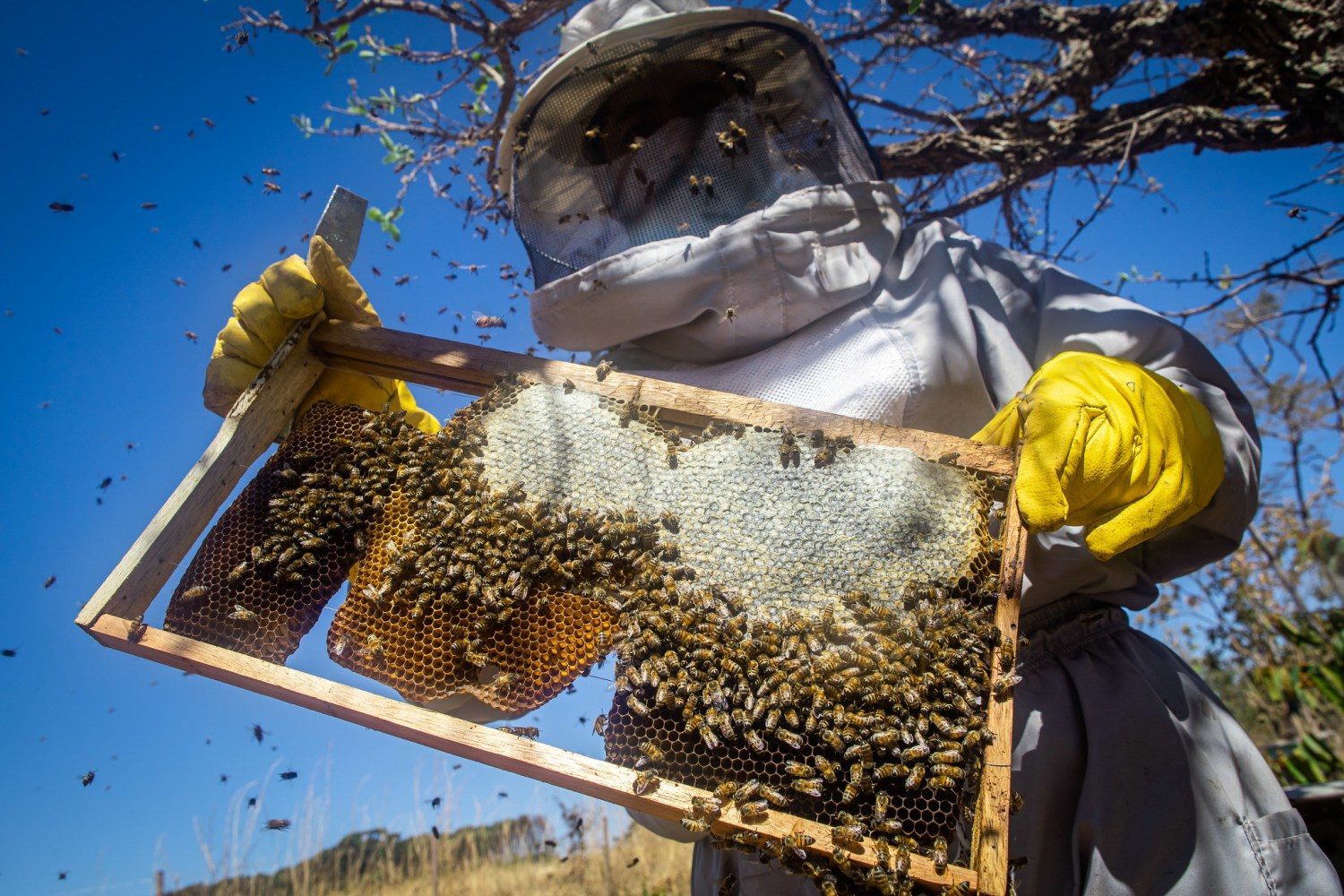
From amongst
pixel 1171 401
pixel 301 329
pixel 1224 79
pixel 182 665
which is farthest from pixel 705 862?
pixel 1224 79

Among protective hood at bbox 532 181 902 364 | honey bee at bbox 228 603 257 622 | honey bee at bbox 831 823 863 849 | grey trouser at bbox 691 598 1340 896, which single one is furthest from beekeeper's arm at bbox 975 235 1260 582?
honey bee at bbox 228 603 257 622

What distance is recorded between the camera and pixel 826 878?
2.03m

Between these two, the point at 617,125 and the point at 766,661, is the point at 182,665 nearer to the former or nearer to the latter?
the point at 766,661

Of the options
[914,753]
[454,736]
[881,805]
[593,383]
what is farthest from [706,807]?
[593,383]

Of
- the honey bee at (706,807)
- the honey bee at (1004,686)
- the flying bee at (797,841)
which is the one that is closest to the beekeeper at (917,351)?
the honey bee at (1004,686)

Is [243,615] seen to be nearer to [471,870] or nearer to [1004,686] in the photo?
[1004,686]

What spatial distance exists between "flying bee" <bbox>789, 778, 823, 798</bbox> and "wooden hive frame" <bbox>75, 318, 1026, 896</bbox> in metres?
0.08

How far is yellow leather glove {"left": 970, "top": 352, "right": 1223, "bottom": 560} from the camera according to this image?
234cm

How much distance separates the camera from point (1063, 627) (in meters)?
2.81

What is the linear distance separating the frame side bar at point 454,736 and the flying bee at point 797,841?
0.05ft

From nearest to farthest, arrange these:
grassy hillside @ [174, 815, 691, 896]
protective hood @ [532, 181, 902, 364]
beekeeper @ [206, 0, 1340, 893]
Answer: beekeeper @ [206, 0, 1340, 893]
protective hood @ [532, 181, 902, 364]
grassy hillside @ [174, 815, 691, 896]

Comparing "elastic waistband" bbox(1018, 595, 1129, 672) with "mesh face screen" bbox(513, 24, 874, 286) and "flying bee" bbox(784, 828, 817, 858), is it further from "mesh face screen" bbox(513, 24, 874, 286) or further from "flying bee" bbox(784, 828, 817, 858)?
"mesh face screen" bbox(513, 24, 874, 286)

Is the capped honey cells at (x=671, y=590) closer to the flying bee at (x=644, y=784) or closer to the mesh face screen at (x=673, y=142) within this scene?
the flying bee at (x=644, y=784)

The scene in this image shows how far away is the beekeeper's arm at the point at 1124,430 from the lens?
2.38 meters
